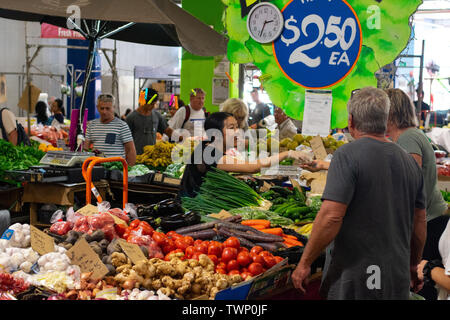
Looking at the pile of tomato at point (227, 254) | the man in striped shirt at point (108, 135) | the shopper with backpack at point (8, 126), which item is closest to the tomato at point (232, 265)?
the pile of tomato at point (227, 254)

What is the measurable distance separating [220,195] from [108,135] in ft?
8.84

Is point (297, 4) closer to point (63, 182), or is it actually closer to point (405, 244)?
point (405, 244)

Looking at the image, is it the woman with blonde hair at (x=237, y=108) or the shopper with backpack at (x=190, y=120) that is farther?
the shopper with backpack at (x=190, y=120)

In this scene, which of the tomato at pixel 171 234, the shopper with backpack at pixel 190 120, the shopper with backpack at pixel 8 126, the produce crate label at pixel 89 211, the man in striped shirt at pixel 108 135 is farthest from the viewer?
the shopper with backpack at pixel 190 120

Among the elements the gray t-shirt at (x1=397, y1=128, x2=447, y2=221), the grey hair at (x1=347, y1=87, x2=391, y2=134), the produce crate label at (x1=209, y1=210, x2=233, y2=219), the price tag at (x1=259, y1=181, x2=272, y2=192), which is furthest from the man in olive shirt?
the grey hair at (x1=347, y1=87, x2=391, y2=134)

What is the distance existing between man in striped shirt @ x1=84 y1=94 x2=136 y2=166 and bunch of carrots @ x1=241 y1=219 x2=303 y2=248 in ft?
10.3

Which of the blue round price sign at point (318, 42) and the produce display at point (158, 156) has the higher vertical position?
the blue round price sign at point (318, 42)

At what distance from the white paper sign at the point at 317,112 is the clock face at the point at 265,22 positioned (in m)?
0.49

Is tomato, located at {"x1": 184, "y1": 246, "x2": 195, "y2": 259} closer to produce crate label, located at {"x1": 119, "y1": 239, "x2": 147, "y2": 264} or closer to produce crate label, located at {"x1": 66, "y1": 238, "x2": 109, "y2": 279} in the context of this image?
produce crate label, located at {"x1": 119, "y1": 239, "x2": 147, "y2": 264}

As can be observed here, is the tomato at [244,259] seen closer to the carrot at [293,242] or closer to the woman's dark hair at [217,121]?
the carrot at [293,242]

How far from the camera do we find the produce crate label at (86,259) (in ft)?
8.09

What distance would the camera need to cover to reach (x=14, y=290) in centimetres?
A: 235

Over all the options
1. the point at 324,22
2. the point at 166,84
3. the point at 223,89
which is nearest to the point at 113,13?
the point at 324,22

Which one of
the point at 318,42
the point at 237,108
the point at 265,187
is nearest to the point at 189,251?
the point at 318,42
